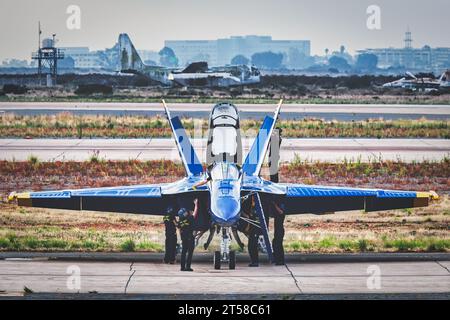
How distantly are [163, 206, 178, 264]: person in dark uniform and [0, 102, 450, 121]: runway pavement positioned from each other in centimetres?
4620

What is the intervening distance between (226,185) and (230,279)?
1.91 meters

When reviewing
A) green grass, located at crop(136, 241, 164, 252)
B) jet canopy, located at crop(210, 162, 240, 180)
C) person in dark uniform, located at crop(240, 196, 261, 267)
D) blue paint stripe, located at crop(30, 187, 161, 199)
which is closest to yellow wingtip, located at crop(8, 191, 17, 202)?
blue paint stripe, located at crop(30, 187, 161, 199)

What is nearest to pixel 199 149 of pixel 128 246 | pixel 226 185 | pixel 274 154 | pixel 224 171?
pixel 274 154

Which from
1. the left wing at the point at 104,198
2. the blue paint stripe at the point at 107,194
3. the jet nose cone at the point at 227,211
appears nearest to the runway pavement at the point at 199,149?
the left wing at the point at 104,198

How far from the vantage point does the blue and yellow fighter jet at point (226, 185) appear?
19.6 meters

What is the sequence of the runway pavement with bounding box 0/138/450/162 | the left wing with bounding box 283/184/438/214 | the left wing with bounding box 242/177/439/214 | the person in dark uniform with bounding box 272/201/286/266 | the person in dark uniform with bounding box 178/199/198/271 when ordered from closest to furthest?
the person in dark uniform with bounding box 178/199/198/271
the person in dark uniform with bounding box 272/201/286/266
the left wing with bounding box 242/177/439/214
the left wing with bounding box 283/184/438/214
the runway pavement with bounding box 0/138/450/162

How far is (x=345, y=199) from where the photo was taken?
21906 millimetres

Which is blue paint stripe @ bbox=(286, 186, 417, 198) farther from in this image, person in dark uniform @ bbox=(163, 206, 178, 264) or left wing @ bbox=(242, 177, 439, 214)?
person in dark uniform @ bbox=(163, 206, 178, 264)

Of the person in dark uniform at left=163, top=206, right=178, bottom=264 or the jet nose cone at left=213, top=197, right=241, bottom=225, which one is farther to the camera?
the person in dark uniform at left=163, top=206, right=178, bottom=264

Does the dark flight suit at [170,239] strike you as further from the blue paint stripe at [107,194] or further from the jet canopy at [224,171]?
the jet canopy at [224,171]

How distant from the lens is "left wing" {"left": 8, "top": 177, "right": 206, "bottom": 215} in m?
21.3

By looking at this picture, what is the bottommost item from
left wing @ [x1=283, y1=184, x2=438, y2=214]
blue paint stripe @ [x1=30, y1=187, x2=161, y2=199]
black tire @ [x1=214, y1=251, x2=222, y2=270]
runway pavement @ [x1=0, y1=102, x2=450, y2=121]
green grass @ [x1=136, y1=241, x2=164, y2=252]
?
green grass @ [x1=136, y1=241, x2=164, y2=252]
